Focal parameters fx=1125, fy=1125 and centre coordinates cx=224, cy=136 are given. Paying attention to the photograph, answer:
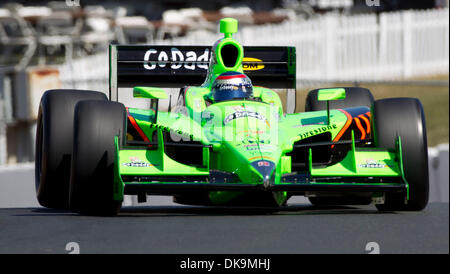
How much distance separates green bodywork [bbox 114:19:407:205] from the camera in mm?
7863

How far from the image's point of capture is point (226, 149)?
822cm

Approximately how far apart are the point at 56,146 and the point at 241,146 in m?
1.53

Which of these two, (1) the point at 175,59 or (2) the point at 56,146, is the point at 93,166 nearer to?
(2) the point at 56,146

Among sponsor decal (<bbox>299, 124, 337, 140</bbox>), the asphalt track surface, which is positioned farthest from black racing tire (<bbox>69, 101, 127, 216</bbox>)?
sponsor decal (<bbox>299, 124, 337, 140</bbox>)

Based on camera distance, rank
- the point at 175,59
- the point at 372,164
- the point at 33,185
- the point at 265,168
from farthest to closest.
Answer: the point at 33,185 → the point at 175,59 → the point at 372,164 → the point at 265,168

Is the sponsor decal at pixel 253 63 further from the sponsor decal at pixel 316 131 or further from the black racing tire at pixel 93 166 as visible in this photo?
the black racing tire at pixel 93 166

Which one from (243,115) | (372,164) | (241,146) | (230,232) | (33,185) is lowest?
(33,185)

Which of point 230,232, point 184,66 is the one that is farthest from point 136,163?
point 184,66

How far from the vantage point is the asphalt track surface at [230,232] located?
5.95 metres

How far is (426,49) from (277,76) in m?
17.6

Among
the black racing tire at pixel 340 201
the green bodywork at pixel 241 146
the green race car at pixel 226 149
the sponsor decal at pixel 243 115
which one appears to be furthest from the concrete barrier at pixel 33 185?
the sponsor decal at pixel 243 115

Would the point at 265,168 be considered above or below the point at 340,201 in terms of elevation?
above
